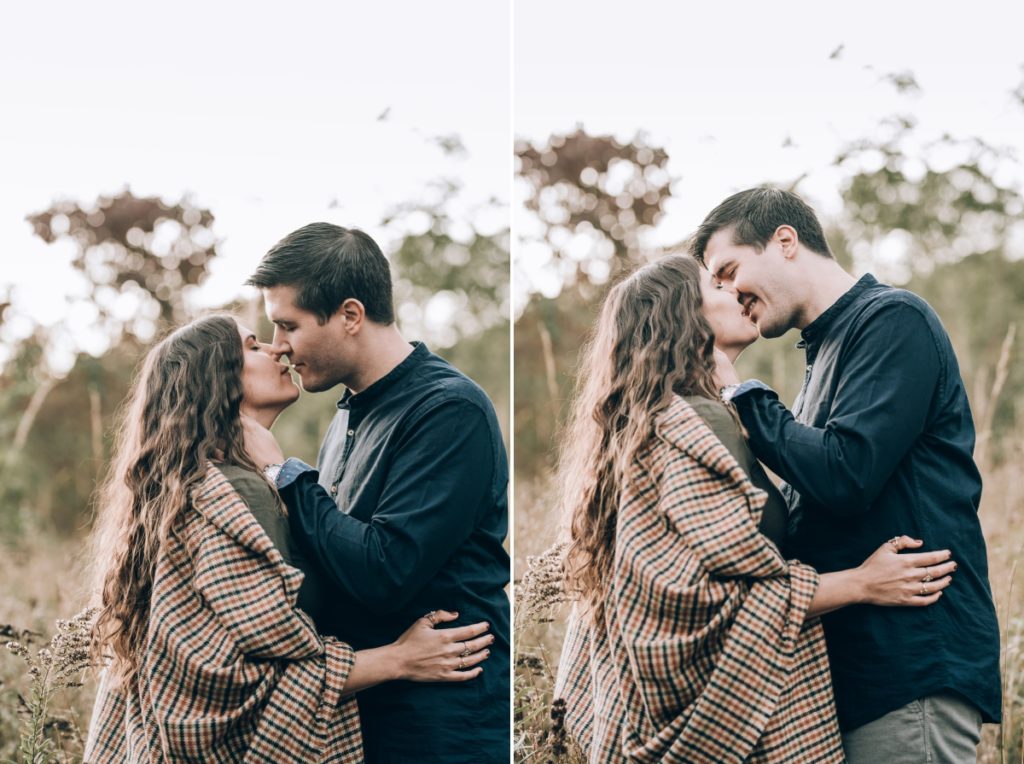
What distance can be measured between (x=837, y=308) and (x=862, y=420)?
0.34 metres

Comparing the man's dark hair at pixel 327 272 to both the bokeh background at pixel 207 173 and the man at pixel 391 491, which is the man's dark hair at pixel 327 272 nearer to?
the man at pixel 391 491

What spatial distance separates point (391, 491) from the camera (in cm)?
205

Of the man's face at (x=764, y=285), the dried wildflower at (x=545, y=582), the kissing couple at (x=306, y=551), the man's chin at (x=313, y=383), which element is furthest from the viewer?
the dried wildflower at (x=545, y=582)

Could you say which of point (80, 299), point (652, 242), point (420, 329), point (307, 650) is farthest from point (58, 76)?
point (307, 650)

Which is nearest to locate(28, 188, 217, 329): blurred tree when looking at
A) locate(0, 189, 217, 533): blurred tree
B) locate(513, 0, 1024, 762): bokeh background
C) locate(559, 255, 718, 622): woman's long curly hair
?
locate(0, 189, 217, 533): blurred tree

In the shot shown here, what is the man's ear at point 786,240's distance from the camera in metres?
2.19

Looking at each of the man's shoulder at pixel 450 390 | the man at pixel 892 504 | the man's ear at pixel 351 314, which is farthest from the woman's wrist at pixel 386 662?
the man at pixel 892 504

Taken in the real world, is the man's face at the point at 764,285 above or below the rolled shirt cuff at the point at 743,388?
above

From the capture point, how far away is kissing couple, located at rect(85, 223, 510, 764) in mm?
1942

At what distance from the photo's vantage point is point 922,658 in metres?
1.85

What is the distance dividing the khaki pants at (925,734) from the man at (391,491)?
0.74m

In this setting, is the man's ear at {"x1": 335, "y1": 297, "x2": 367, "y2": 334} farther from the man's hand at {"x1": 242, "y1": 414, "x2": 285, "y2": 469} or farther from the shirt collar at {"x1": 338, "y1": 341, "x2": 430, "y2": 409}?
the man's hand at {"x1": 242, "y1": 414, "x2": 285, "y2": 469}

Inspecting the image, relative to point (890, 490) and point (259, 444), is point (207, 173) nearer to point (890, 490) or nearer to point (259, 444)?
point (259, 444)

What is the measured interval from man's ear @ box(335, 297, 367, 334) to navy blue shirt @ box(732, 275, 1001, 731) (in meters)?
0.83
